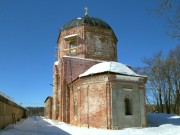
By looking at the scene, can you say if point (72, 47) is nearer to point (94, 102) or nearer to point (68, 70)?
point (68, 70)

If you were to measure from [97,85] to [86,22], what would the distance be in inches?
326

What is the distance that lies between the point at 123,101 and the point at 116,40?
9.39m

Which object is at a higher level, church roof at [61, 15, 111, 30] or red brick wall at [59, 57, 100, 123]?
church roof at [61, 15, 111, 30]

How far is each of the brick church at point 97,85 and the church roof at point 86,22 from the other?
102mm

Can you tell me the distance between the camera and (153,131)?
14.0 meters

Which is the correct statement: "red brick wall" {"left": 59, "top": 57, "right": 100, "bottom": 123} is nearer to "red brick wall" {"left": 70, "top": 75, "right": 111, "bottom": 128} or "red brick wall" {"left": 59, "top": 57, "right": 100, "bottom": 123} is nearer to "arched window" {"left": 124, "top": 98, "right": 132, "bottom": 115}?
"red brick wall" {"left": 70, "top": 75, "right": 111, "bottom": 128}

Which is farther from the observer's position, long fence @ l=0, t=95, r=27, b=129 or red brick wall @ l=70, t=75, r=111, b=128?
red brick wall @ l=70, t=75, r=111, b=128

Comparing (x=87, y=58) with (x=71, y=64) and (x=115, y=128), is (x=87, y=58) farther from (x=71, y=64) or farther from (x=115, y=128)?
(x=115, y=128)

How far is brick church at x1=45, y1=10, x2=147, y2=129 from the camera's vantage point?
52.6ft

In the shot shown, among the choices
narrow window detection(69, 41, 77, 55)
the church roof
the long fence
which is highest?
the church roof

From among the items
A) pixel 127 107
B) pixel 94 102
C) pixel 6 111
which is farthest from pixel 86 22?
pixel 6 111

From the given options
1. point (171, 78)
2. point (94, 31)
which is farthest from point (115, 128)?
point (171, 78)

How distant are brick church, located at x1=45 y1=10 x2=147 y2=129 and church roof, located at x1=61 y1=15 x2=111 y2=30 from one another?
0.10m

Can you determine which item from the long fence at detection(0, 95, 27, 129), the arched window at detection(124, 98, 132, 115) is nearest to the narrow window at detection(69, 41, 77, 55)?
the long fence at detection(0, 95, 27, 129)
